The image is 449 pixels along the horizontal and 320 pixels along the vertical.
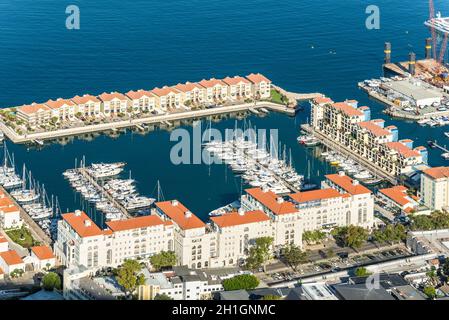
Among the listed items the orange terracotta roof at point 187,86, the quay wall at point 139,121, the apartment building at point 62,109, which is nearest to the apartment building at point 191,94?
the orange terracotta roof at point 187,86

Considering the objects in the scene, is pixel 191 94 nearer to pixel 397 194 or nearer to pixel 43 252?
pixel 397 194

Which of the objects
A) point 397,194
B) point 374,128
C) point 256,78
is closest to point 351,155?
point 374,128

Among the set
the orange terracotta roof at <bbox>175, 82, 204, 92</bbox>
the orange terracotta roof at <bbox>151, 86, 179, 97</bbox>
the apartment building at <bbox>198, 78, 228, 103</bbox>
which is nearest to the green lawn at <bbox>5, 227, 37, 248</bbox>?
the orange terracotta roof at <bbox>151, 86, 179, 97</bbox>

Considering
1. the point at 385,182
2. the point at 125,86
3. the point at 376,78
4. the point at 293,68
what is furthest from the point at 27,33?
the point at 385,182

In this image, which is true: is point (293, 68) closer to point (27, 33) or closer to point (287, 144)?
point (287, 144)

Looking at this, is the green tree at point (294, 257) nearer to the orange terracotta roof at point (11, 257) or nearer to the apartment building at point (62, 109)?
the orange terracotta roof at point (11, 257)

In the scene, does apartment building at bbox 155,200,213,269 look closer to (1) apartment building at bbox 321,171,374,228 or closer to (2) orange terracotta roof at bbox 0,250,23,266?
(1) apartment building at bbox 321,171,374,228
